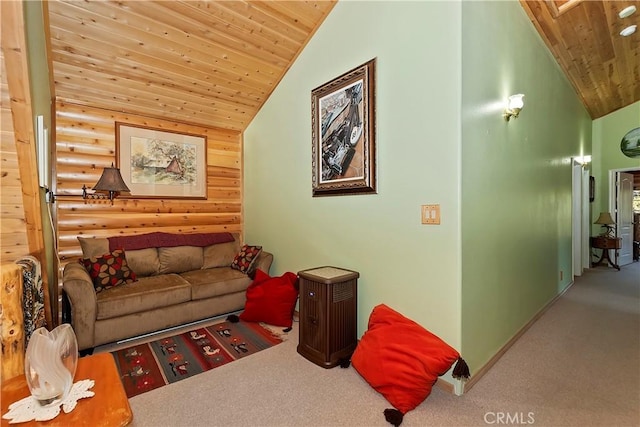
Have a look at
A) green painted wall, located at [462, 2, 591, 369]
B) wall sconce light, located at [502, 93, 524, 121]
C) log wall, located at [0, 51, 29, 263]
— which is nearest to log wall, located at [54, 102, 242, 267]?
log wall, located at [0, 51, 29, 263]

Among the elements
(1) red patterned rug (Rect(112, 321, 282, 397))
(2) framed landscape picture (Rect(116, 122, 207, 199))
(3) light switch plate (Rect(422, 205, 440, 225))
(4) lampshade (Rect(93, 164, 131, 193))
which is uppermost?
(2) framed landscape picture (Rect(116, 122, 207, 199))

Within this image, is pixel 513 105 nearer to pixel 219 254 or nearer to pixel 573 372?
pixel 573 372

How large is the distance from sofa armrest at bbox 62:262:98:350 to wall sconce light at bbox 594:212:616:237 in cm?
796

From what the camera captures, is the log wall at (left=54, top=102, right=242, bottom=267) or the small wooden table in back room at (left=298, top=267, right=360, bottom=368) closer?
the small wooden table in back room at (left=298, top=267, right=360, bottom=368)

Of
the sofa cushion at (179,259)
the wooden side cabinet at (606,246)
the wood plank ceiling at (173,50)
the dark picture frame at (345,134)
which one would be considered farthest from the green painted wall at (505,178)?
the sofa cushion at (179,259)

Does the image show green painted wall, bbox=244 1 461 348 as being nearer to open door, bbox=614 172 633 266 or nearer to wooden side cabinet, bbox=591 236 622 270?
wooden side cabinet, bbox=591 236 622 270

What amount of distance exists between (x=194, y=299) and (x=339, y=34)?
298cm

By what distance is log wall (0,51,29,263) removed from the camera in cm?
159

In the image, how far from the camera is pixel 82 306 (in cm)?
249

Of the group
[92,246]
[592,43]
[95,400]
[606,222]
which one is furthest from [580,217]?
[92,246]

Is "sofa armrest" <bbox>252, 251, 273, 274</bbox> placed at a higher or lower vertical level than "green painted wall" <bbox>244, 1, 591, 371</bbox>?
lower

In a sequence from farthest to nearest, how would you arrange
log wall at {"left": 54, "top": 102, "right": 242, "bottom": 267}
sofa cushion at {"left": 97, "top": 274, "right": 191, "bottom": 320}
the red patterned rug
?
log wall at {"left": 54, "top": 102, "right": 242, "bottom": 267}, sofa cushion at {"left": 97, "top": 274, "right": 191, "bottom": 320}, the red patterned rug
